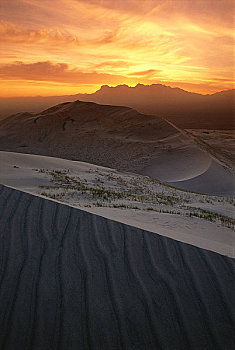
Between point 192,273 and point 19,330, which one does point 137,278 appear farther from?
point 19,330

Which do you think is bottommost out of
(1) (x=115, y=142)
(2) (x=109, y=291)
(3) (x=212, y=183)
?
(3) (x=212, y=183)

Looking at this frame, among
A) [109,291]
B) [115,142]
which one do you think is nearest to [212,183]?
[109,291]

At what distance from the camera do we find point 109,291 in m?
2.15

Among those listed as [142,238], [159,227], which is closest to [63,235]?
[142,238]

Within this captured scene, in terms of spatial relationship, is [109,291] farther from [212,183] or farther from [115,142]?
[115,142]

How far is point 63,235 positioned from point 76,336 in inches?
49.5

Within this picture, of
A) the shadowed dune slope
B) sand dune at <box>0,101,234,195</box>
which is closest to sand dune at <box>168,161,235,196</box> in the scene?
sand dune at <box>0,101,234,195</box>

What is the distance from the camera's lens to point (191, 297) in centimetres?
214

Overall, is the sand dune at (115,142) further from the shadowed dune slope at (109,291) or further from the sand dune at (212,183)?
the shadowed dune slope at (109,291)

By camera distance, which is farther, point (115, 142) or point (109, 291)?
point (115, 142)

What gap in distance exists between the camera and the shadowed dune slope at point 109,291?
1.83 meters

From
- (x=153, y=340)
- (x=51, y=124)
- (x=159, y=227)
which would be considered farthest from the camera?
(x=51, y=124)

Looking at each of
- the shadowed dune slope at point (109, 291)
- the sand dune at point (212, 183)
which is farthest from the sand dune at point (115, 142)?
the shadowed dune slope at point (109, 291)

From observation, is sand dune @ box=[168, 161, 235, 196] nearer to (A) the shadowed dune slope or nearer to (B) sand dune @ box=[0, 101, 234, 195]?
(B) sand dune @ box=[0, 101, 234, 195]
